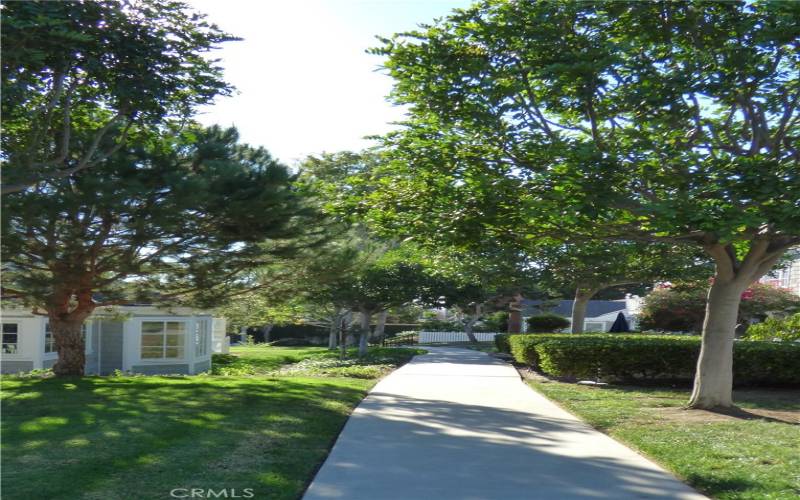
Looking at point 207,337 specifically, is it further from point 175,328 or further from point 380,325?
point 380,325

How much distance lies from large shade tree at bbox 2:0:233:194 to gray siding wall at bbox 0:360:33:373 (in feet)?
34.6

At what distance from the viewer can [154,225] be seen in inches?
468

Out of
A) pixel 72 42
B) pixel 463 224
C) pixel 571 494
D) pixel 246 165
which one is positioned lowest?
pixel 571 494

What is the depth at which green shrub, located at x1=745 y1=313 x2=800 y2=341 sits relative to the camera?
65.3 ft

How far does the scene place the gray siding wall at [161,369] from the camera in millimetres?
23234

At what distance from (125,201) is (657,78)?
7934 millimetres

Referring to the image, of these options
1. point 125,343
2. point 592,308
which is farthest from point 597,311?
point 125,343

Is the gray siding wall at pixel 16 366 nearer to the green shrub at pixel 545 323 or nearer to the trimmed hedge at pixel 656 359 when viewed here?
the trimmed hedge at pixel 656 359

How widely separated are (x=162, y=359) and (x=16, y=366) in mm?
4195

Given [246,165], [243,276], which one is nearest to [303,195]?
[246,165]

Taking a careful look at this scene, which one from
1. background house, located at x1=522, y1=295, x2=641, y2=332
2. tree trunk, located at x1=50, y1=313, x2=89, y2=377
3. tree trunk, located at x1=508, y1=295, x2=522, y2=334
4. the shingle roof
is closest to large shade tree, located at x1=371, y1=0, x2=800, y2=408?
tree trunk, located at x1=50, y1=313, x2=89, y2=377

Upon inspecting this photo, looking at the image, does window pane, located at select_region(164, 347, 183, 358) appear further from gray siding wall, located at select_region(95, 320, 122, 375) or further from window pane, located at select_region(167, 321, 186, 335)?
gray siding wall, located at select_region(95, 320, 122, 375)

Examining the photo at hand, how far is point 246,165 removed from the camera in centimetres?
1299

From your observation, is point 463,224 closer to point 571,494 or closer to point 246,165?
point 246,165
